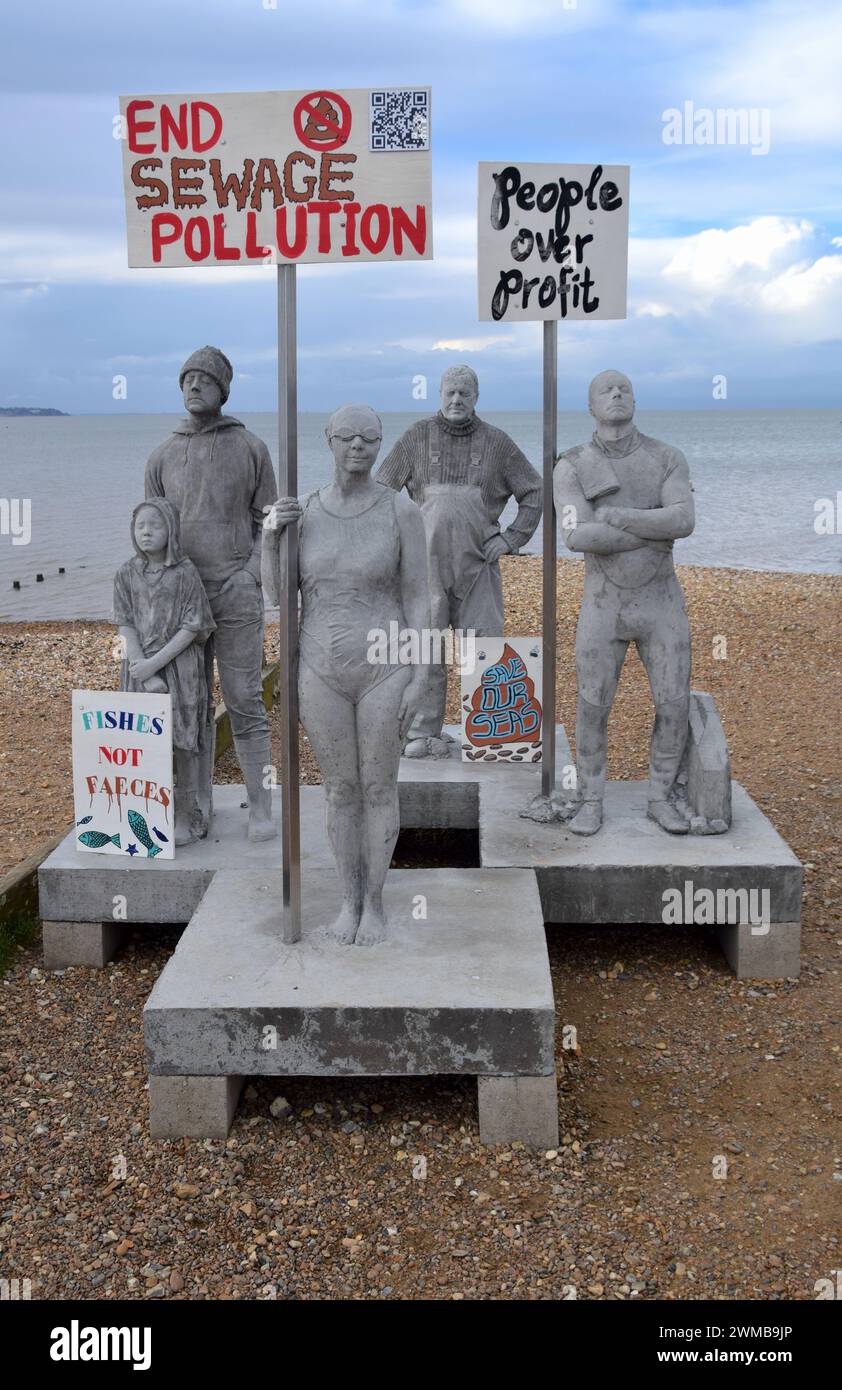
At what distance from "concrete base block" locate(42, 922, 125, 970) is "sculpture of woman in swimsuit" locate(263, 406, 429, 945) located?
1593 millimetres

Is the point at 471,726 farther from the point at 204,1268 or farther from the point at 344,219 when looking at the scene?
the point at 204,1268

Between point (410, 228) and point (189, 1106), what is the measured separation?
3099 mm

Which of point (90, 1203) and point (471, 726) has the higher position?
point (471, 726)

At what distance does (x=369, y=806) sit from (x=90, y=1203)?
1.62 metres

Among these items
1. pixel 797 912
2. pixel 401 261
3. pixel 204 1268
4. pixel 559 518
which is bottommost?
pixel 204 1268

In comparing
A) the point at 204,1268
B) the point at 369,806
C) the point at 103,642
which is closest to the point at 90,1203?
the point at 204,1268

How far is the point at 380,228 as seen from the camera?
14.3 ft

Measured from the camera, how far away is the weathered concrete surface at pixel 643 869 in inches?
208

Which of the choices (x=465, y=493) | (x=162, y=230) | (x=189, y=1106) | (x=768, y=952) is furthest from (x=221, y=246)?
(x=768, y=952)

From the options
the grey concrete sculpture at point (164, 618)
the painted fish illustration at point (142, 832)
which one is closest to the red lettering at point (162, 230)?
the grey concrete sculpture at point (164, 618)

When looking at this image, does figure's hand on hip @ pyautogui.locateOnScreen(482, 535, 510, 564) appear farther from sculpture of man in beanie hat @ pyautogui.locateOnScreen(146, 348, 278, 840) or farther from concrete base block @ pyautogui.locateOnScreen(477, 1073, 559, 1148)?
concrete base block @ pyautogui.locateOnScreen(477, 1073, 559, 1148)

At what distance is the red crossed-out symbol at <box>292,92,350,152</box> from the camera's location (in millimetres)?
4336

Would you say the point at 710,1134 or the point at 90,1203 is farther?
the point at 710,1134

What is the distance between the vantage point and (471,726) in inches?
270
